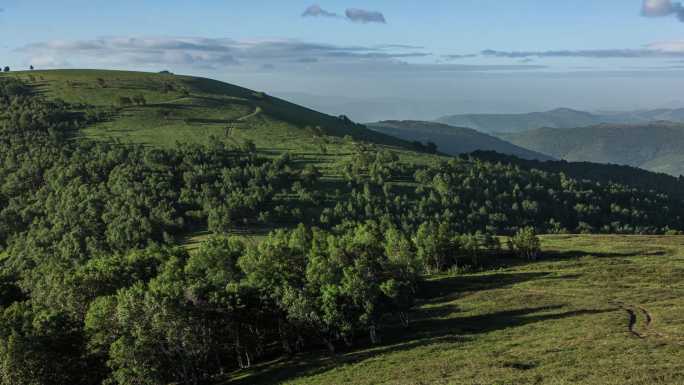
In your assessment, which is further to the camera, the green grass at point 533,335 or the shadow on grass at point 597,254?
the shadow on grass at point 597,254

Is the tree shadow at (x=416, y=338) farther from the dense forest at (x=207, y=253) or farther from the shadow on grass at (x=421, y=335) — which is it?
the dense forest at (x=207, y=253)

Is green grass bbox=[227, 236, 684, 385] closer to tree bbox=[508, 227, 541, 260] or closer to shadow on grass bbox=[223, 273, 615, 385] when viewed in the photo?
shadow on grass bbox=[223, 273, 615, 385]

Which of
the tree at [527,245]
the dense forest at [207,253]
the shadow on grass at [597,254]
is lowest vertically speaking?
the shadow on grass at [597,254]

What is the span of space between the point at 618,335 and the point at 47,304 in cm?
7601

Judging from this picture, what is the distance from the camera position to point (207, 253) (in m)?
88.0

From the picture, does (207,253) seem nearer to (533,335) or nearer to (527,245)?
(533,335)

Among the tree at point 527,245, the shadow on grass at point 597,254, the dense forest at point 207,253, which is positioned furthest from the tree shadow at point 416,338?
the shadow on grass at point 597,254

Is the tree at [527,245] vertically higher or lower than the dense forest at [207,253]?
lower

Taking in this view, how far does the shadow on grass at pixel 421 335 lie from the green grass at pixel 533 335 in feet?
0.42

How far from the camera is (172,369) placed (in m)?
Result: 59.9

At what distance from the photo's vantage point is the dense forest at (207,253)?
59500 mm

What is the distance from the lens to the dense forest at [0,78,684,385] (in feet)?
195

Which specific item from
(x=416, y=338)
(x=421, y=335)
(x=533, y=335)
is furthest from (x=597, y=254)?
(x=416, y=338)

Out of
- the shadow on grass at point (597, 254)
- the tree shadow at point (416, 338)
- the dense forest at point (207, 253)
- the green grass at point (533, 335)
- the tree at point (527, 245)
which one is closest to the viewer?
the green grass at point (533, 335)
